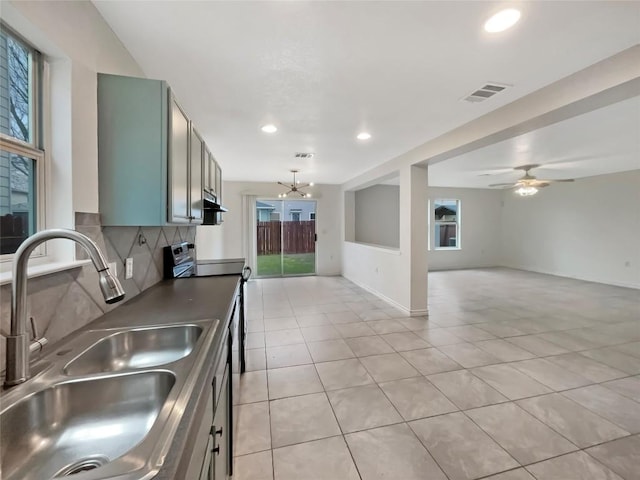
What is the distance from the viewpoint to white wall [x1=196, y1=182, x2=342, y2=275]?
661 centimetres

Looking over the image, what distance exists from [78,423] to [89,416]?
31 millimetres

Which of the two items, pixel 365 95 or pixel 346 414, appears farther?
pixel 365 95

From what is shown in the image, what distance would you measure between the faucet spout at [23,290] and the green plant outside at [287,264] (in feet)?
20.4

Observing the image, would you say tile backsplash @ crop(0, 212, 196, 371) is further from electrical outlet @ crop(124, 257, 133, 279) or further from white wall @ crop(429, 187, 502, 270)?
white wall @ crop(429, 187, 502, 270)

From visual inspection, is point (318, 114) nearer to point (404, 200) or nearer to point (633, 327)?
point (404, 200)

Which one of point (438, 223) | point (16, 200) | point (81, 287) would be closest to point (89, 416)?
point (81, 287)

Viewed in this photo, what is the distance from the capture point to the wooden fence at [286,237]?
23.0ft

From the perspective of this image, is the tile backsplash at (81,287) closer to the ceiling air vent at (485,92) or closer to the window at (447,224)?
the ceiling air vent at (485,92)

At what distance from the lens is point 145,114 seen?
4.87 feet

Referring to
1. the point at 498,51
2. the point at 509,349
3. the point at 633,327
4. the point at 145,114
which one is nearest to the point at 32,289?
the point at 145,114

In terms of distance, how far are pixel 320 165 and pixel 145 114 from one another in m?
3.71

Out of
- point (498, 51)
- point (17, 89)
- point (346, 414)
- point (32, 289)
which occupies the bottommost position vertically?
point (346, 414)

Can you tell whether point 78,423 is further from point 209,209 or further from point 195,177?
point 209,209

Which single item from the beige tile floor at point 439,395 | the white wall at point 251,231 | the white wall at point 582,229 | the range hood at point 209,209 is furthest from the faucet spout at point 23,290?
the white wall at point 582,229
